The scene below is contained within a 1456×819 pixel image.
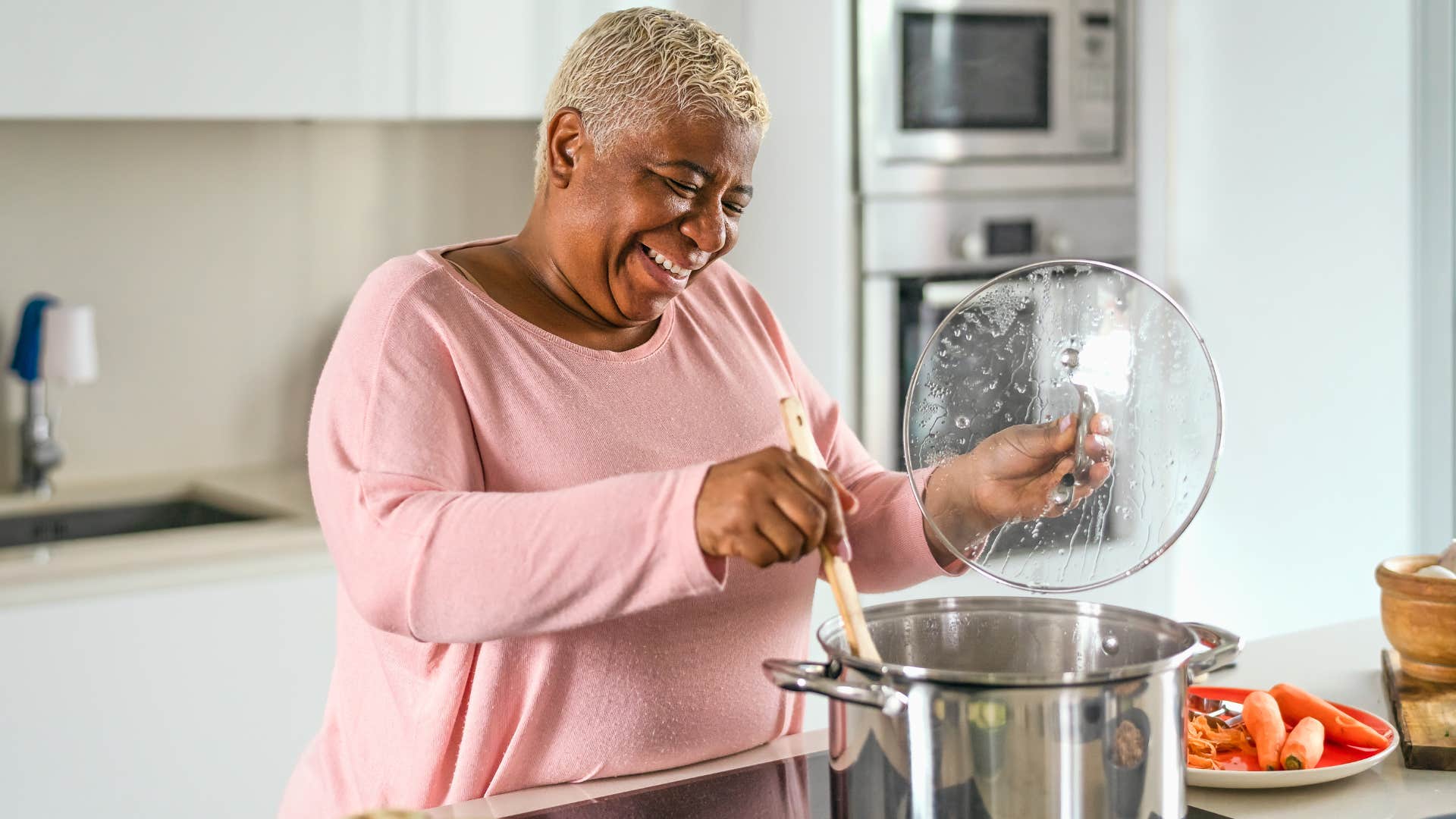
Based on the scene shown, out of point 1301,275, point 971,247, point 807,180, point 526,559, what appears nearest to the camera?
point 526,559

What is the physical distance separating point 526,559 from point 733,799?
9.7 inches

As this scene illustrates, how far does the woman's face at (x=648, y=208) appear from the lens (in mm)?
1175

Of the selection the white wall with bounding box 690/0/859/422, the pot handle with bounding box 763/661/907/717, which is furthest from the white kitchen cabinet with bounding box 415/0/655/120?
the pot handle with bounding box 763/661/907/717

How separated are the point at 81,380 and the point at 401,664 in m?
1.41

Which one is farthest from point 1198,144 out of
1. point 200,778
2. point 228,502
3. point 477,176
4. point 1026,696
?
point 1026,696

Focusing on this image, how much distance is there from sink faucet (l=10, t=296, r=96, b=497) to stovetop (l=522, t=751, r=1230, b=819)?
156 cm

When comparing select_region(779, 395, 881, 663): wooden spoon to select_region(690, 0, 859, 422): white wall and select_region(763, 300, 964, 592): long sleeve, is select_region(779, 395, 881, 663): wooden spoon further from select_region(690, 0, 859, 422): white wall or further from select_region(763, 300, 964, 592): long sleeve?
select_region(690, 0, 859, 422): white wall

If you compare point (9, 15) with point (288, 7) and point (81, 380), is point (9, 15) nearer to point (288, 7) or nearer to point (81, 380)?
point (288, 7)

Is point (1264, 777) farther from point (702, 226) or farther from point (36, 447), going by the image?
point (36, 447)

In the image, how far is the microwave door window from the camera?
2.47 metres

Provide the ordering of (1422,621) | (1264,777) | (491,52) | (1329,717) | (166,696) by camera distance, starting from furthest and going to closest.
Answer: (491,52)
(166,696)
(1422,621)
(1329,717)
(1264,777)

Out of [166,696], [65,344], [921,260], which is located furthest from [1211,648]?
[65,344]

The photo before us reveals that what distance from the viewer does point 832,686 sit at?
2.84 ft

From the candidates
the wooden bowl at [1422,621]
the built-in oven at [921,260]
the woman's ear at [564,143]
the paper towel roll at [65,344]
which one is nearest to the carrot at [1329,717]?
the wooden bowl at [1422,621]
